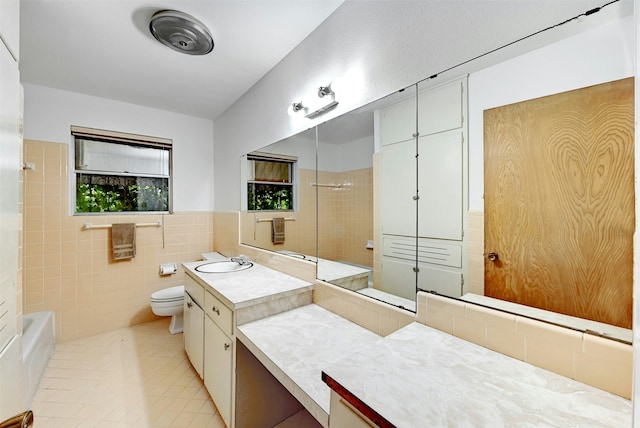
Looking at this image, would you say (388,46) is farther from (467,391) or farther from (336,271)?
(467,391)

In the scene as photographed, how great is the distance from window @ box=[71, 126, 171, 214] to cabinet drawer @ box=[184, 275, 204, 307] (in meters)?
1.31

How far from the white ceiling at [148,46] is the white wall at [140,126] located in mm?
117

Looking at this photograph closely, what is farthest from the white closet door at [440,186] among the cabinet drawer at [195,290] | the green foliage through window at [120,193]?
the green foliage through window at [120,193]

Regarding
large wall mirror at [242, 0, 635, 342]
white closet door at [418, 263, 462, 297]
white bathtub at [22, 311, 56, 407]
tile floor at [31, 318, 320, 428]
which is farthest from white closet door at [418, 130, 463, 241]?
white bathtub at [22, 311, 56, 407]

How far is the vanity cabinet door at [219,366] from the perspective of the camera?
4.42 ft

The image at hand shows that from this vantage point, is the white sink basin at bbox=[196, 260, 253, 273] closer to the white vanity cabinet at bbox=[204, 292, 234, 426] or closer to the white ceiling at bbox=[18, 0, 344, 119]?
the white vanity cabinet at bbox=[204, 292, 234, 426]

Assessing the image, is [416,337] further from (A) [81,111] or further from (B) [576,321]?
(A) [81,111]

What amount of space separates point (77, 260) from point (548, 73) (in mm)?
3500

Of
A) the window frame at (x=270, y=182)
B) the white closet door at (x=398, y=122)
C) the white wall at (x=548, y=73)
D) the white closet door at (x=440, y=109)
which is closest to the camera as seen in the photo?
the white wall at (x=548, y=73)

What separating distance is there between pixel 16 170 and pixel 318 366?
5.05 feet

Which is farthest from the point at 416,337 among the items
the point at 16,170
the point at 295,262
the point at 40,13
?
the point at 40,13

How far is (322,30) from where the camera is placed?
1.55 meters

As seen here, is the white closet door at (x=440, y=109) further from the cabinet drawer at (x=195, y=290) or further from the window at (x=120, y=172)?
the window at (x=120, y=172)

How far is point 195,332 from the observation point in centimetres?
183
